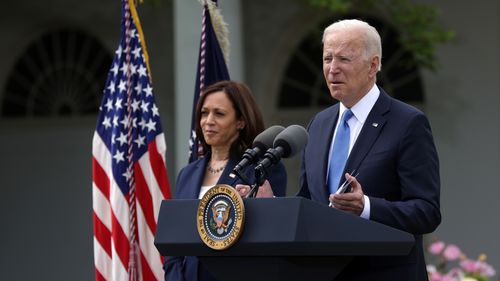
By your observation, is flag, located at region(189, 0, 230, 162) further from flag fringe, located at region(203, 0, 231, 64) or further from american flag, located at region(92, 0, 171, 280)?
american flag, located at region(92, 0, 171, 280)

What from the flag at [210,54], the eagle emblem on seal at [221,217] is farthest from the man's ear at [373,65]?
the flag at [210,54]

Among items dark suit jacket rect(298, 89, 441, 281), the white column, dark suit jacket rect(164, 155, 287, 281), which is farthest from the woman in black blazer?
the white column

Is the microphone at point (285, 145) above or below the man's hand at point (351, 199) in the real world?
above

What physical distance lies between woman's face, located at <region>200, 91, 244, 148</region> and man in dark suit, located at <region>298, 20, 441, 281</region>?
1.05m

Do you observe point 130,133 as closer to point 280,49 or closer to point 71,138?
point 280,49

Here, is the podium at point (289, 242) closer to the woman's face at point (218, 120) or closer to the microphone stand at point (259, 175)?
the microphone stand at point (259, 175)

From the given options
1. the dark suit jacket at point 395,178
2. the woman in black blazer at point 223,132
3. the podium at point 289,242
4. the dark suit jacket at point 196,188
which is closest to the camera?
the podium at point 289,242

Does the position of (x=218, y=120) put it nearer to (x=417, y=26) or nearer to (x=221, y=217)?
(x=221, y=217)

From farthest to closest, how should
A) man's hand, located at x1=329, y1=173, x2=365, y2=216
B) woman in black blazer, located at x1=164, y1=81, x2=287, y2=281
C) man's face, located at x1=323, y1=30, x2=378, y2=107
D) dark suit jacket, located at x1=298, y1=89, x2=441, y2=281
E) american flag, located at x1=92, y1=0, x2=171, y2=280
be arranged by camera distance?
american flag, located at x1=92, y1=0, x2=171, y2=280
woman in black blazer, located at x1=164, y1=81, x2=287, y2=281
man's face, located at x1=323, y1=30, x2=378, y2=107
dark suit jacket, located at x1=298, y1=89, x2=441, y2=281
man's hand, located at x1=329, y1=173, x2=365, y2=216

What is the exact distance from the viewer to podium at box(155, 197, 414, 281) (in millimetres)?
2473

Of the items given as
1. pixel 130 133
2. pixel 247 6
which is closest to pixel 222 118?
pixel 130 133

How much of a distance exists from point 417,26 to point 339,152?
6409 mm

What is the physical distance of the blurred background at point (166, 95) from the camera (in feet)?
31.8

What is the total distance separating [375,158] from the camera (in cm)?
285
